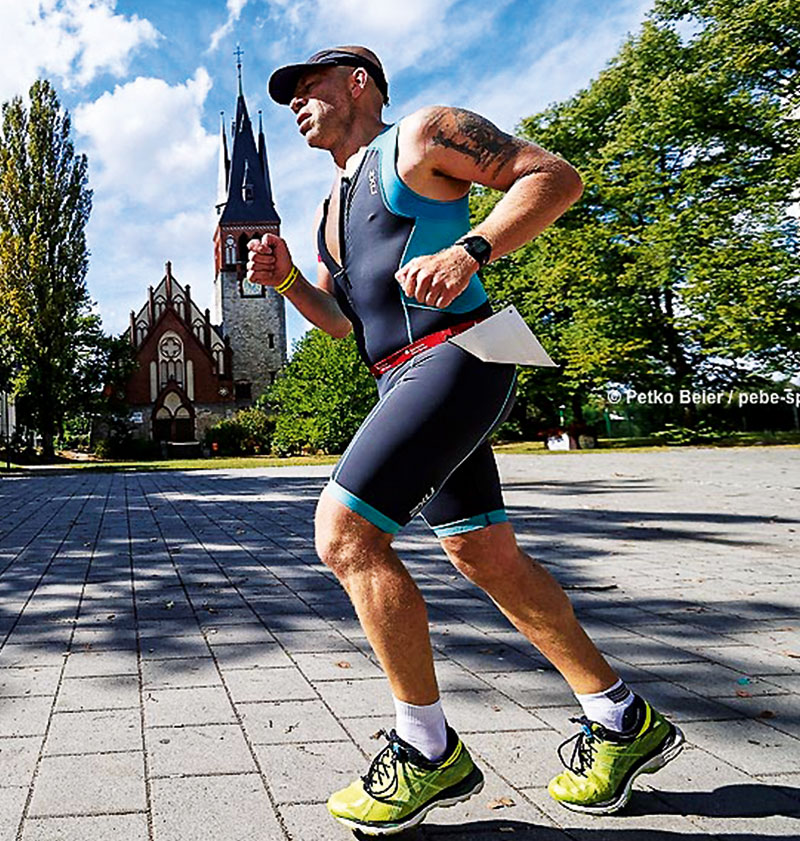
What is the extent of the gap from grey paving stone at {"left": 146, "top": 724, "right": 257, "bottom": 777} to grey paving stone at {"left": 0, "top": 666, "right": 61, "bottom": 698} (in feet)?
2.56

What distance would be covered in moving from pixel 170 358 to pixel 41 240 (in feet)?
99.0

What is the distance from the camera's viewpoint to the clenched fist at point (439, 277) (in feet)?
6.65

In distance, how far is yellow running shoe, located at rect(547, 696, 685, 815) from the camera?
219 cm

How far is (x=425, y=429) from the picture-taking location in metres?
2.07

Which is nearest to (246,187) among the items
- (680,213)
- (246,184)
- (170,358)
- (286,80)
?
(246,184)

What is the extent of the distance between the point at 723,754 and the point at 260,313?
71.9m

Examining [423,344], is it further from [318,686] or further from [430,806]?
[318,686]

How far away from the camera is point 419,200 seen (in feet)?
7.32

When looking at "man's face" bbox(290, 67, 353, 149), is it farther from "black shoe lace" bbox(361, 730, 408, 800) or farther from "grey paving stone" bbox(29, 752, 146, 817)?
"grey paving stone" bbox(29, 752, 146, 817)

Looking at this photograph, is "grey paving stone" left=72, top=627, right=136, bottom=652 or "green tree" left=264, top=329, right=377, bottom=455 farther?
"green tree" left=264, top=329, right=377, bottom=455

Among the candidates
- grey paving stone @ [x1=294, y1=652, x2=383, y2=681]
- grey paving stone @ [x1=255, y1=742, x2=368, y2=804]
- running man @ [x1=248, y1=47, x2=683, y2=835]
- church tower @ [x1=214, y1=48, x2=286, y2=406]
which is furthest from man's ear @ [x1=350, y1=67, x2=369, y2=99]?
church tower @ [x1=214, y1=48, x2=286, y2=406]

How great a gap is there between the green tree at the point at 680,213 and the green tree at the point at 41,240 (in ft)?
58.6

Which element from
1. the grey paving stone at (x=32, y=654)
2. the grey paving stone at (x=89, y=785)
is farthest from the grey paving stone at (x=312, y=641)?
the grey paving stone at (x=89, y=785)

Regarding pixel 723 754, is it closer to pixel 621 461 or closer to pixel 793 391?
pixel 621 461
